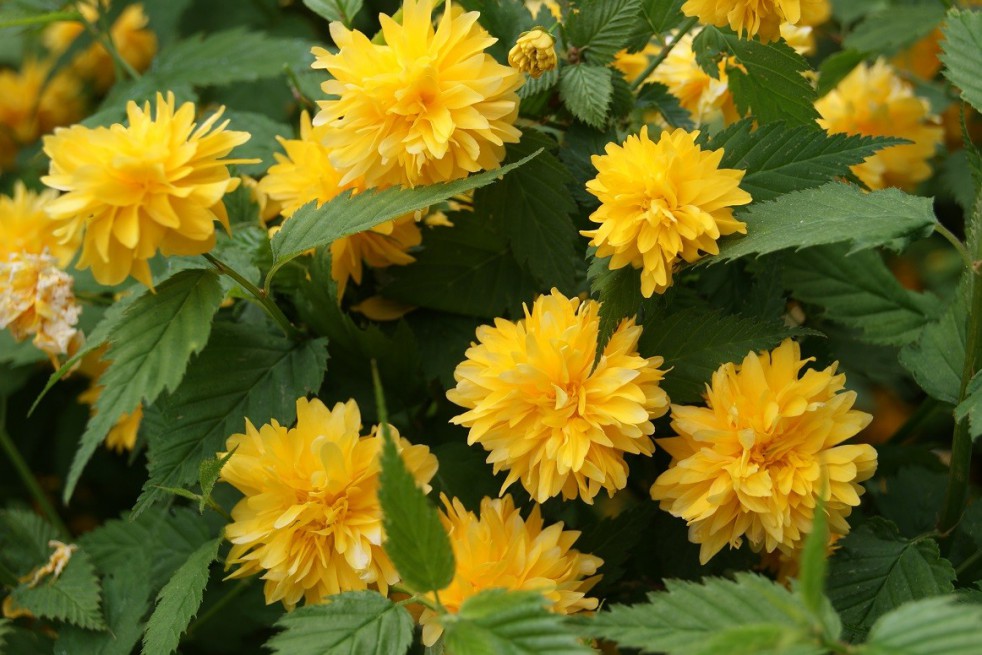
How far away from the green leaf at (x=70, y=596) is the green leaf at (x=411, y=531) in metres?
0.41

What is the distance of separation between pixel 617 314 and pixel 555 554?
19cm

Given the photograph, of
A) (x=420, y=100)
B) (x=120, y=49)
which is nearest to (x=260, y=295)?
(x=420, y=100)

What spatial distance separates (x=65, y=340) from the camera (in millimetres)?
928

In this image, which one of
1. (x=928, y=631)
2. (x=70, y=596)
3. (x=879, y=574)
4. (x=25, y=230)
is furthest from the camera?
(x=25, y=230)

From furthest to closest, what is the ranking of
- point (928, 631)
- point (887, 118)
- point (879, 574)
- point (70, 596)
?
point (887, 118)
point (70, 596)
point (879, 574)
point (928, 631)

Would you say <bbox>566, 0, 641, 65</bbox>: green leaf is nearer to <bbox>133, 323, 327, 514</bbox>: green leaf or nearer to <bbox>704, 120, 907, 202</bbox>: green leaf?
<bbox>704, 120, 907, 202</bbox>: green leaf

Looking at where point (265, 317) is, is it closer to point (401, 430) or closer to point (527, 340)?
point (401, 430)

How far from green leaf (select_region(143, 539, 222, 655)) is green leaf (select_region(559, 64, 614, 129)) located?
0.46 metres

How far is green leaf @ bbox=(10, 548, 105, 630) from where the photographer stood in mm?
877

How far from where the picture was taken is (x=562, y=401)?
684 mm

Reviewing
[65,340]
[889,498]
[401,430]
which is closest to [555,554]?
[401,430]

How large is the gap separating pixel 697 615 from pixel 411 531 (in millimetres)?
188

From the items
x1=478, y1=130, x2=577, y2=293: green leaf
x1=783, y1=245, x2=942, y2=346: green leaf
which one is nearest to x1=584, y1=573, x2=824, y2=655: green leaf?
x1=478, y1=130, x2=577, y2=293: green leaf

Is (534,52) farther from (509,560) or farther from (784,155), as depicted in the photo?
(509,560)
